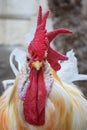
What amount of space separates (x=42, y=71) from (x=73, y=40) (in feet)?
6.06

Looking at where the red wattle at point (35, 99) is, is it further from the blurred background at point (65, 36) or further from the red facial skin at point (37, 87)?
the blurred background at point (65, 36)

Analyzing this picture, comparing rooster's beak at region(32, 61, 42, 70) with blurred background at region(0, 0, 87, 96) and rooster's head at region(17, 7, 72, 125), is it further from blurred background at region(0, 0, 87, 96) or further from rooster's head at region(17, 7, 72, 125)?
blurred background at region(0, 0, 87, 96)

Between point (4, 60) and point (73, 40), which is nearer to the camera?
point (73, 40)

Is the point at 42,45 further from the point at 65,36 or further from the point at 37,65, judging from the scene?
the point at 65,36

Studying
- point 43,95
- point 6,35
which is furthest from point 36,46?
point 6,35

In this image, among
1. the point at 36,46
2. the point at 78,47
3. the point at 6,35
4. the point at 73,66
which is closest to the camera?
the point at 36,46

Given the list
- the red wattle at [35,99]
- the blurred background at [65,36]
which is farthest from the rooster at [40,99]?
the blurred background at [65,36]

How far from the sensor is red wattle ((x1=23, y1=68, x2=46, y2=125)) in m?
2.71

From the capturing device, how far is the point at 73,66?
3.26 metres

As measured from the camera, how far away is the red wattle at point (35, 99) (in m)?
2.71

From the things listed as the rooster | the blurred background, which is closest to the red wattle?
the rooster

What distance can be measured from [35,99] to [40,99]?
0.03m

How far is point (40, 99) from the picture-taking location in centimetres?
273

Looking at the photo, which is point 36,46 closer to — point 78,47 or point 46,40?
point 46,40
